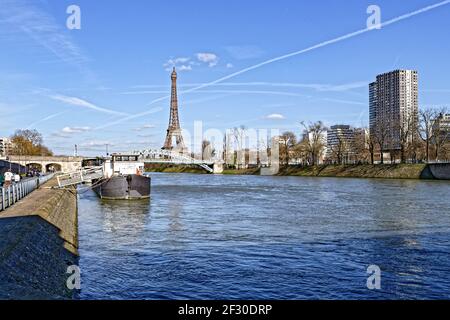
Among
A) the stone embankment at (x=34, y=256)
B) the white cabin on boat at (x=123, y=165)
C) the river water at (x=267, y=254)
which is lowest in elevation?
the river water at (x=267, y=254)

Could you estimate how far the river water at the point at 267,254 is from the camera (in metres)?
12.2

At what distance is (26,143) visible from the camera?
134875 millimetres

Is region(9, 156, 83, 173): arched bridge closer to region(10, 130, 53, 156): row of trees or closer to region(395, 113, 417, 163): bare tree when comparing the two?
region(10, 130, 53, 156): row of trees

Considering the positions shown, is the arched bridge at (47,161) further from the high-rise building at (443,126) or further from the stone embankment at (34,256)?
the stone embankment at (34,256)

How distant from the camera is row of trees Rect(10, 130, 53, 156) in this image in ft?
434

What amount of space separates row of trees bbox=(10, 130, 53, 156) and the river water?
115m

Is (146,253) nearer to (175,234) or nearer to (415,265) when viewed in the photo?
(175,234)

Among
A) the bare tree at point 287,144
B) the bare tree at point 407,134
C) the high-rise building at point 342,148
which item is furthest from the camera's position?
the bare tree at point 287,144

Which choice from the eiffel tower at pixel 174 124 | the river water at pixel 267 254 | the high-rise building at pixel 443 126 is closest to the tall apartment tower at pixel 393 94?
the high-rise building at pixel 443 126

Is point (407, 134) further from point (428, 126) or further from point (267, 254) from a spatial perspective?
point (267, 254)

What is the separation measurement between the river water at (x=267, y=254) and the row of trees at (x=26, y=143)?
11484 centimetres

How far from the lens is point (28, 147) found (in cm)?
13512

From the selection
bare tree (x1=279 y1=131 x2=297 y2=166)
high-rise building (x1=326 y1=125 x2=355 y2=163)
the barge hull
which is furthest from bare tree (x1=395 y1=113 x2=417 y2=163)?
the barge hull
